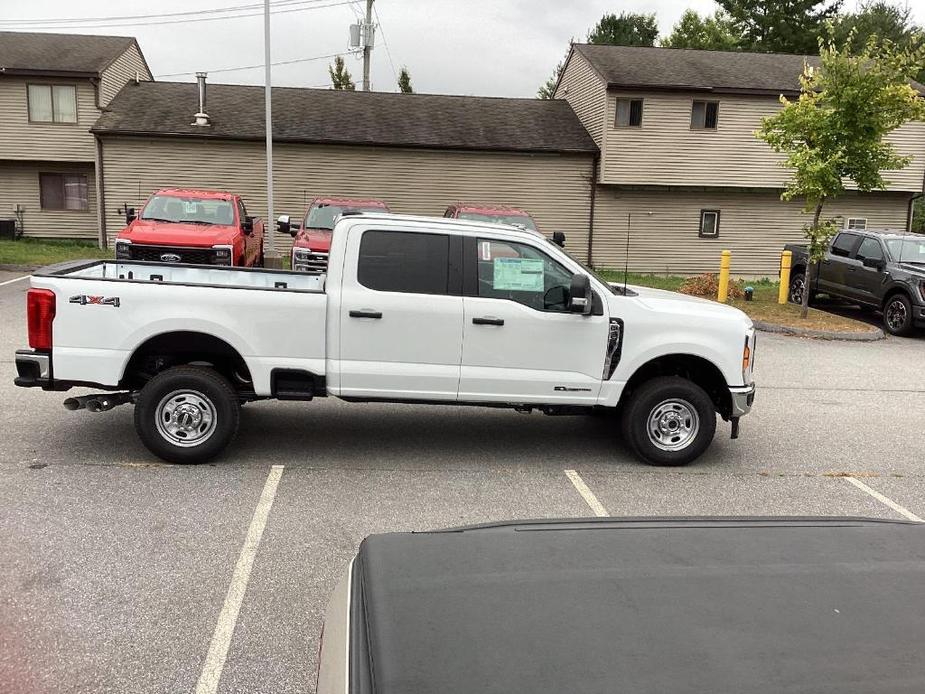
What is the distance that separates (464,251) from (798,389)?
5757mm

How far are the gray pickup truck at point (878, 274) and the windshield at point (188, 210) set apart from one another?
37.7 feet

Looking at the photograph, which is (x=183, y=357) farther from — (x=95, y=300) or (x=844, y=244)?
(x=844, y=244)

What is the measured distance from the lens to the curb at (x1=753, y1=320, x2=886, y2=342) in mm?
14617

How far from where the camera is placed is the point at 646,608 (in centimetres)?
200

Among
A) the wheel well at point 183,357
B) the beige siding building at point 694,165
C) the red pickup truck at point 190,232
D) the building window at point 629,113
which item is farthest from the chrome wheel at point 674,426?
the building window at point 629,113

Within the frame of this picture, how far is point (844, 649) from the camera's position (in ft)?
5.98

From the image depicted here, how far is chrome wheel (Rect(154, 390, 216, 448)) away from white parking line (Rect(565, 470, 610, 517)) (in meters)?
2.87

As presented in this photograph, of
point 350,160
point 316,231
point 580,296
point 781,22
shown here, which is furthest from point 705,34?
point 580,296

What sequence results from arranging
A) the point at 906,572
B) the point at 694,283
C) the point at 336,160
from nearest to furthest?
the point at 906,572 → the point at 694,283 → the point at 336,160

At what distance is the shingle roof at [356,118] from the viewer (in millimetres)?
24875

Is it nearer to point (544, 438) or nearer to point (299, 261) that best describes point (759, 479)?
point (544, 438)

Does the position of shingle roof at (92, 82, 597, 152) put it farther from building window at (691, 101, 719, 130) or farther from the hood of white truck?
the hood of white truck

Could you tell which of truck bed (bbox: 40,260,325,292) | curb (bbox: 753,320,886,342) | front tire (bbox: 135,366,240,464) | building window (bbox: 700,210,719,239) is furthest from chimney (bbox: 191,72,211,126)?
front tire (bbox: 135,366,240,464)

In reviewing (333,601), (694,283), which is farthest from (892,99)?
(333,601)
